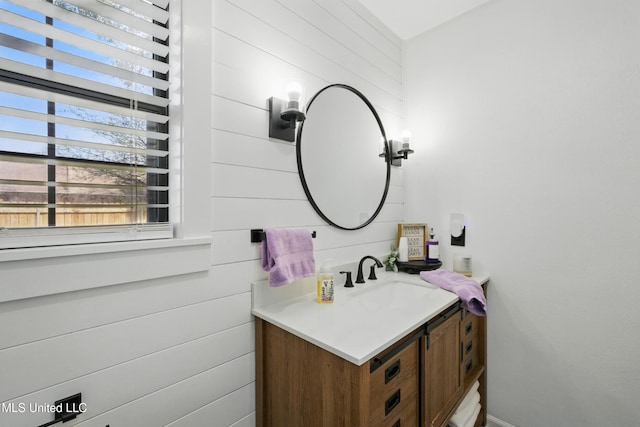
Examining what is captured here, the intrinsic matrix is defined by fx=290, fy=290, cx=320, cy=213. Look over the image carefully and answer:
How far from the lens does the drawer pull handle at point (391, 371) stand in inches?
36.9

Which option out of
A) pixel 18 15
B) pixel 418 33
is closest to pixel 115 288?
pixel 18 15

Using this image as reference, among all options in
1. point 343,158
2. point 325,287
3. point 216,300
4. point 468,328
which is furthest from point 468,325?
point 216,300

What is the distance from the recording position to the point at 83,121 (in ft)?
2.79

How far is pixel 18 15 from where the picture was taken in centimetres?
74

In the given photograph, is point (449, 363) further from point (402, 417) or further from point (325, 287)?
point (325, 287)

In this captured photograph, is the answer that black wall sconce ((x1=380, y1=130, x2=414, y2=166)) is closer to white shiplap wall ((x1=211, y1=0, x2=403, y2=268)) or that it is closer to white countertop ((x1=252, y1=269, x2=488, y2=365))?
white shiplap wall ((x1=211, y1=0, x2=403, y2=268))

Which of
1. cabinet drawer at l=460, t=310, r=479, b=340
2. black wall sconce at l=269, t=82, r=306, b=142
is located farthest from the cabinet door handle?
black wall sconce at l=269, t=82, r=306, b=142

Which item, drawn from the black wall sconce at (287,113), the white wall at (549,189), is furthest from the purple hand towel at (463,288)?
the black wall sconce at (287,113)

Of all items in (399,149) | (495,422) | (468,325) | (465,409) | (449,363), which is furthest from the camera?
(399,149)

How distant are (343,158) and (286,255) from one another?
72 centimetres

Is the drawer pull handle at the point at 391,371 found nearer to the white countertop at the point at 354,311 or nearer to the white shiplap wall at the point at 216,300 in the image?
the white countertop at the point at 354,311

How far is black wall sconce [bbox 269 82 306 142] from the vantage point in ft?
4.02

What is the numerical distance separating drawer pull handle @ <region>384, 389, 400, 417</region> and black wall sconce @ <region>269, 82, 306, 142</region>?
109cm

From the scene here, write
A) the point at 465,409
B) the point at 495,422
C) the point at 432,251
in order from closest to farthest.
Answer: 1. the point at 465,409
2. the point at 495,422
3. the point at 432,251
